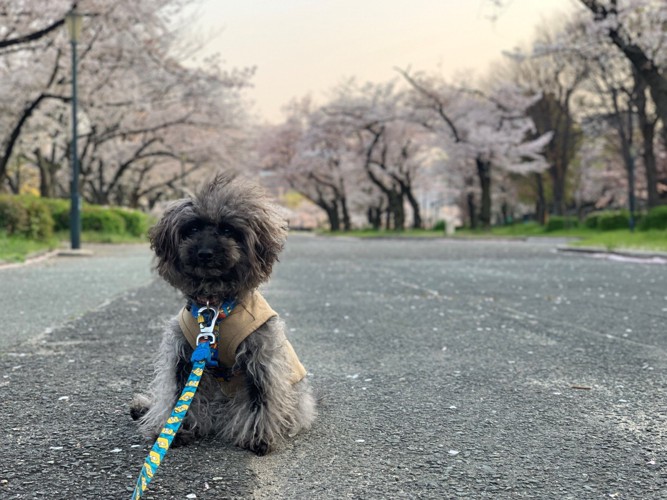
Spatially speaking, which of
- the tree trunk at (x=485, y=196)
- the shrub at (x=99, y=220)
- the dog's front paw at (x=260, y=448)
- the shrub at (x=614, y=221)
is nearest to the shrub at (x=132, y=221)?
the shrub at (x=99, y=220)

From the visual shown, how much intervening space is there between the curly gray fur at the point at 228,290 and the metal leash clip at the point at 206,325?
7cm

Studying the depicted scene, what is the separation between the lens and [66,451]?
2.81 m

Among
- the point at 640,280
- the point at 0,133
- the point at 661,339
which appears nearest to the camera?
the point at 661,339

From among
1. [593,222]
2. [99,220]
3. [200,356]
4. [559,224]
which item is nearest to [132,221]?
[99,220]

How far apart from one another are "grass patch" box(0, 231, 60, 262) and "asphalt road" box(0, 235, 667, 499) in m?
7.21

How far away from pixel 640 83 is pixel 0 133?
96.9ft

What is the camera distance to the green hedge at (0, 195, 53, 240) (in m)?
17.1

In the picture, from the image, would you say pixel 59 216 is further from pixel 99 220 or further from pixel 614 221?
pixel 614 221

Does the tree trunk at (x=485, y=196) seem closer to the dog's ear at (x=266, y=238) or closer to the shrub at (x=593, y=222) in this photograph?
the shrub at (x=593, y=222)

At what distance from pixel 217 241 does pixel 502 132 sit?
1498 inches

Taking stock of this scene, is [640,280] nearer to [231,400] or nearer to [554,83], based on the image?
Answer: [231,400]

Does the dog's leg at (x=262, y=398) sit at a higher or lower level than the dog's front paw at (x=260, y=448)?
higher

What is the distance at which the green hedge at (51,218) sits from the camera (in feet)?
56.5

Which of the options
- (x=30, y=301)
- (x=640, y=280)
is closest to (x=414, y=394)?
(x=30, y=301)
